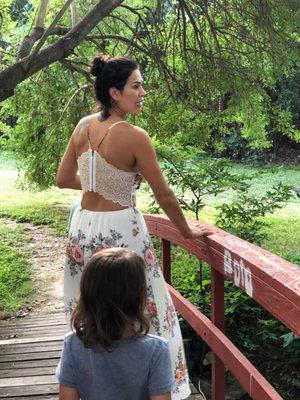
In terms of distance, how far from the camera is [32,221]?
42.2ft

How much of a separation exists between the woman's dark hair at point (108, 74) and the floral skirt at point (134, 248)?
44 cm

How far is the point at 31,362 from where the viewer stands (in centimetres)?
365

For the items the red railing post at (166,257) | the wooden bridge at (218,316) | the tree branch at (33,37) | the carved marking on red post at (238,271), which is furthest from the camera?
the tree branch at (33,37)

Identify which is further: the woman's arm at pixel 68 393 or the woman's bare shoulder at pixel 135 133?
the woman's bare shoulder at pixel 135 133

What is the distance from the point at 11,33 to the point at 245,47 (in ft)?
15.9

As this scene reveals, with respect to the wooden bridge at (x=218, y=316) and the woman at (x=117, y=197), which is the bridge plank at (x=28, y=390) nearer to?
the wooden bridge at (x=218, y=316)

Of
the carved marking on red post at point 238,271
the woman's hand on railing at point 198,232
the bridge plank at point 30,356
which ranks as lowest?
the bridge plank at point 30,356

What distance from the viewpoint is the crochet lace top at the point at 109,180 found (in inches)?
95.2

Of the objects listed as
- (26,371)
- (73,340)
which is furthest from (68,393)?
(26,371)

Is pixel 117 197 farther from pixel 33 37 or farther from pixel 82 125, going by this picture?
pixel 33 37

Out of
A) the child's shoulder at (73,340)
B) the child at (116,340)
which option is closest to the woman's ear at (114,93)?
the child at (116,340)

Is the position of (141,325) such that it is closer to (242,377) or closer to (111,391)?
(111,391)

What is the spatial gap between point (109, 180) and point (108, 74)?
1.46 feet

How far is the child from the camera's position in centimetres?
156
